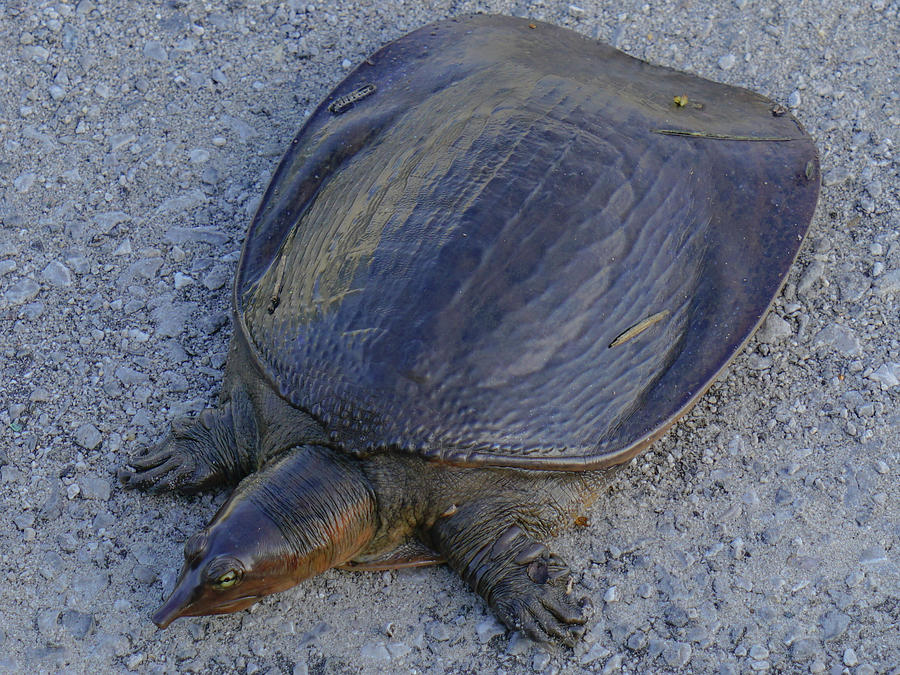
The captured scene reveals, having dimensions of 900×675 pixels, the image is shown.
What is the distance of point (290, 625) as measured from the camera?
261 centimetres

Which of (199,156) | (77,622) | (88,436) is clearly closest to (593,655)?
(77,622)

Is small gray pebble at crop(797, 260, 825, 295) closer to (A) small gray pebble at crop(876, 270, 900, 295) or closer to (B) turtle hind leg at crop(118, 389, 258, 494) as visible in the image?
(A) small gray pebble at crop(876, 270, 900, 295)

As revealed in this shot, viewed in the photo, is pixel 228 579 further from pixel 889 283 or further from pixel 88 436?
pixel 889 283

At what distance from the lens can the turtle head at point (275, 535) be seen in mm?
2363

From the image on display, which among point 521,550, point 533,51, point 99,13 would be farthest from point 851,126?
point 99,13

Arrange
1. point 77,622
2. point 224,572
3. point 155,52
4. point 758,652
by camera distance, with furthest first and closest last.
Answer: point 155,52
point 77,622
point 758,652
point 224,572

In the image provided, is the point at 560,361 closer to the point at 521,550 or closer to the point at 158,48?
the point at 521,550

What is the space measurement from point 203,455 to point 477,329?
0.86 m

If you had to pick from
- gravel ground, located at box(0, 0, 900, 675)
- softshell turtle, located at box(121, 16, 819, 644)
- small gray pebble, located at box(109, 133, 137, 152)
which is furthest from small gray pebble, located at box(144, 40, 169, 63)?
softshell turtle, located at box(121, 16, 819, 644)

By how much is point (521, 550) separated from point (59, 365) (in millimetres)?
1565

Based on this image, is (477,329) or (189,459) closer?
(477,329)

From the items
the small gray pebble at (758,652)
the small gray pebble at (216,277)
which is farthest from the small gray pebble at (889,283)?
the small gray pebble at (216,277)

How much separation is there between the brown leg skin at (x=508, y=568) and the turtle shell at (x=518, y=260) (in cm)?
19

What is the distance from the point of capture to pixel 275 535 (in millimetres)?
2428
